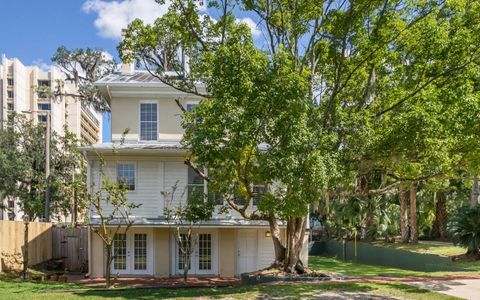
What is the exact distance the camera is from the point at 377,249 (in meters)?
31.4

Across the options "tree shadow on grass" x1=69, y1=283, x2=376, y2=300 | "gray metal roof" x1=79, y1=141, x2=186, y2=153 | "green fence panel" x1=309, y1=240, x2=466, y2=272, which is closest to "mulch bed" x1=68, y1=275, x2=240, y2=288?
"tree shadow on grass" x1=69, y1=283, x2=376, y2=300

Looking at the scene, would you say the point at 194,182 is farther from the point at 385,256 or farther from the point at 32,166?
the point at 32,166

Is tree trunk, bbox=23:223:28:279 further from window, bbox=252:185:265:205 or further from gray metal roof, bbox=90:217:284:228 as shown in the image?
window, bbox=252:185:265:205

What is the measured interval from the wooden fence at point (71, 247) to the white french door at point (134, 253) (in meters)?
3.41

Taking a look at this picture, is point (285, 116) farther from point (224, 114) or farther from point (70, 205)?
point (70, 205)

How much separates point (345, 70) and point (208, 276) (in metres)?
11.2

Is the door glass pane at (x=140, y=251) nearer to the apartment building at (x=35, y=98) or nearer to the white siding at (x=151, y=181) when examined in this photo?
the white siding at (x=151, y=181)

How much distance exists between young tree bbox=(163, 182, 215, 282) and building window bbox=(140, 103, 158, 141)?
2956 mm

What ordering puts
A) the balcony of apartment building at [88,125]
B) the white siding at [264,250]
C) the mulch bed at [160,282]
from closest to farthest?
the mulch bed at [160,282] < the white siding at [264,250] < the balcony of apartment building at [88,125]

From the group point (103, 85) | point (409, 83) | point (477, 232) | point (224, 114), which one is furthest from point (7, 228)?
point (477, 232)

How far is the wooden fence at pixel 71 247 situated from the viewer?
1029 inches

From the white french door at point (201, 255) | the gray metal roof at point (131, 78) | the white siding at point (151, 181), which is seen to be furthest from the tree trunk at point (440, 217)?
the gray metal roof at point (131, 78)

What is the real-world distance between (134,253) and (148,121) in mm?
6088

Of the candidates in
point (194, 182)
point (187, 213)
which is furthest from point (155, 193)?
point (187, 213)
